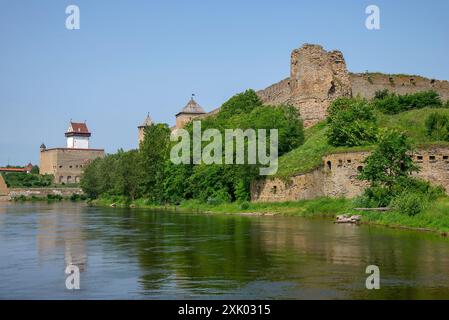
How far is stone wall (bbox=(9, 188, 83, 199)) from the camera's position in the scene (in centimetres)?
9375

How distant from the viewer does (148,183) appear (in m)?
55.0

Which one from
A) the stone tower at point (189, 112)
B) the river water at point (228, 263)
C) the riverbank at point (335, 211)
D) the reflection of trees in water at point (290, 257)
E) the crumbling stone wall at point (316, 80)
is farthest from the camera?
the stone tower at point (189, 112)

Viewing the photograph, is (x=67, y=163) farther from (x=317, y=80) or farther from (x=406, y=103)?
(x=406, y=103)

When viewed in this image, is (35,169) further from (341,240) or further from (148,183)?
(341,240)

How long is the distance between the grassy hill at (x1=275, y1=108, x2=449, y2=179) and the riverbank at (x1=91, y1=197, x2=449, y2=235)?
218 cm

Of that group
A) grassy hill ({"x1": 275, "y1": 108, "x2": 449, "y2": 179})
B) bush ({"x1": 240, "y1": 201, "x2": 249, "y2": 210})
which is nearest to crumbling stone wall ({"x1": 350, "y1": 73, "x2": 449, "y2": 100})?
grassy hill ({"x1": 275, "y1": 108, "x2": 449, "y2": 179})

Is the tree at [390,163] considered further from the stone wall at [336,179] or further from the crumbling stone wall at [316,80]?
the crumbling stone wall at [316,80]

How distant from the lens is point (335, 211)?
30250mm

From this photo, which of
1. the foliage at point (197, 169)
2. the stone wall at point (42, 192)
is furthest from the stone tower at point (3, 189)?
the foliage at point (197, 169)

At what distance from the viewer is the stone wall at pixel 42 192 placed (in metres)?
93.8

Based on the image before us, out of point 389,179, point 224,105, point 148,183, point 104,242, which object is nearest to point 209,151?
point 148,183

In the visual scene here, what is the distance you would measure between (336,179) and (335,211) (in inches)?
114

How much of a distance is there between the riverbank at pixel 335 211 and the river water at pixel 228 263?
3.14 ft

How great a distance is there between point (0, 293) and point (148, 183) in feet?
142
